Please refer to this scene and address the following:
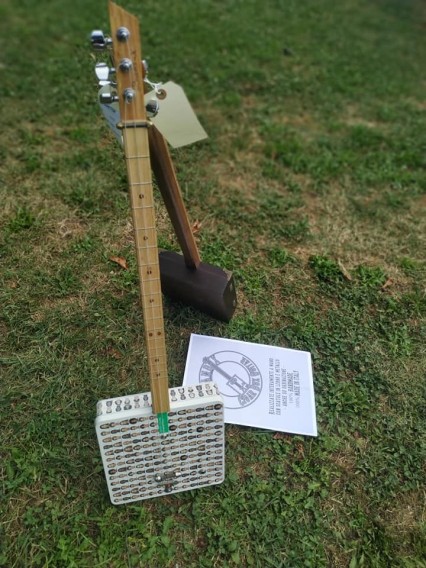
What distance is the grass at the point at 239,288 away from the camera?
1.50 metres

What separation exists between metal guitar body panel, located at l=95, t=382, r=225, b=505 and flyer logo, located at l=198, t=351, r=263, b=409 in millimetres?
303

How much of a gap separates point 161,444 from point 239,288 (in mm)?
901

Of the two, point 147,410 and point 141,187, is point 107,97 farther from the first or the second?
point 147,410

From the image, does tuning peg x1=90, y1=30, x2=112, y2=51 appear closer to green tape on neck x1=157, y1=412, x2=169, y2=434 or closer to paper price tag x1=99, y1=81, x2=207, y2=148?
paper price tag x1=99, y1=81, x2=207, y2=148

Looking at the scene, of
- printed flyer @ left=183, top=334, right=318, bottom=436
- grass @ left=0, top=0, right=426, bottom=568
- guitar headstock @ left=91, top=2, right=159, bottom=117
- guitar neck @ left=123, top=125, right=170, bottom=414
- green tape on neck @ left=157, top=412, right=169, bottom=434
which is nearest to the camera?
guitar headstock @ left=91, top=2, right=159, bottom=117

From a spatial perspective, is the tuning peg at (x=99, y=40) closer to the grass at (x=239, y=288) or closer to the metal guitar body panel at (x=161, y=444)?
the metal guitar body panel at (x=161, y=444)

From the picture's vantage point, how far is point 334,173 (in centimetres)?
284

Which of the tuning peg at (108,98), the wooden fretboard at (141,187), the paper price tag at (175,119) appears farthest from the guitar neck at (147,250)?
the paper price tag at (175,119)

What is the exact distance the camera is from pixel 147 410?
4.44 feet

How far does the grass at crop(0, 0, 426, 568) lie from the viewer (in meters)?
1.50

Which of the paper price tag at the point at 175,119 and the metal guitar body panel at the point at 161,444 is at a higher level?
the paper price tag at the point at 175,119

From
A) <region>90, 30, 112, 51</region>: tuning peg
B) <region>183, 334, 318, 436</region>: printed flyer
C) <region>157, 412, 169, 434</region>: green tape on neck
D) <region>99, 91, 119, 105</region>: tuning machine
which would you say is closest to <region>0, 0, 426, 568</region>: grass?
<region>183, 334, 318, 436</region>: printed flyer

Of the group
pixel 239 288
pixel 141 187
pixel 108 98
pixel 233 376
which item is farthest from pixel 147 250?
pixel 239 288

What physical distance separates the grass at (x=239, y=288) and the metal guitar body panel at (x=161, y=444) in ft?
0.26
